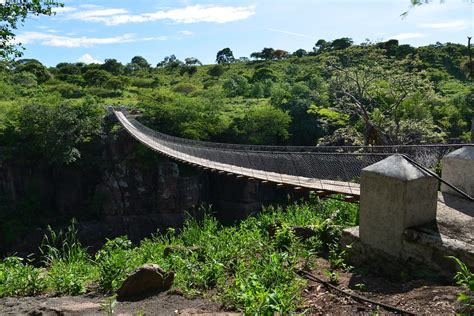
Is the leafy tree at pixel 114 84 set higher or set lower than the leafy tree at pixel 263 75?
lower

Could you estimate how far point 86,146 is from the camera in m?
15.4

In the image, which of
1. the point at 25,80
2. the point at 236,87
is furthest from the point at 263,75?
the point at 25,80

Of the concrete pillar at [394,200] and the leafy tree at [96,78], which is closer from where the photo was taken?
the concrete pillar at [394,200]

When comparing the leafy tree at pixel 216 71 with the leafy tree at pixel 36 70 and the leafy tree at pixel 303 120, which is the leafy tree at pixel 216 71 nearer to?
the leafy tree at pixel 36 70

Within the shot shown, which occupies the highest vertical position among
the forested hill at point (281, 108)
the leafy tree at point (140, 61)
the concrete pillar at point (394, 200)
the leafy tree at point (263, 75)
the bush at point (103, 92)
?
the leafy tree at point (140, 61)

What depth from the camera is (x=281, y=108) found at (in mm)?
19156

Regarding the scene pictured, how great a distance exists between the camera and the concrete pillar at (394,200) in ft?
8.77

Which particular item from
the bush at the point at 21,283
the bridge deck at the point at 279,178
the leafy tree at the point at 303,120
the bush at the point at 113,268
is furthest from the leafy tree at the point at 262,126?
the bush at the point at 21,283

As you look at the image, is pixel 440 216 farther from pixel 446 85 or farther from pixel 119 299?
pixel 446 85

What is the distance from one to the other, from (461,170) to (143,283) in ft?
8.16

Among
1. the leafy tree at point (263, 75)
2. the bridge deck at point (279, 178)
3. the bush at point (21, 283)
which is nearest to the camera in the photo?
the bush at point (21, 283)

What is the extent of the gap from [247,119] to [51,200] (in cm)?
755

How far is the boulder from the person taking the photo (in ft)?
9.20

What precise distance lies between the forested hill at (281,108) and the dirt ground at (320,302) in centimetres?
683
